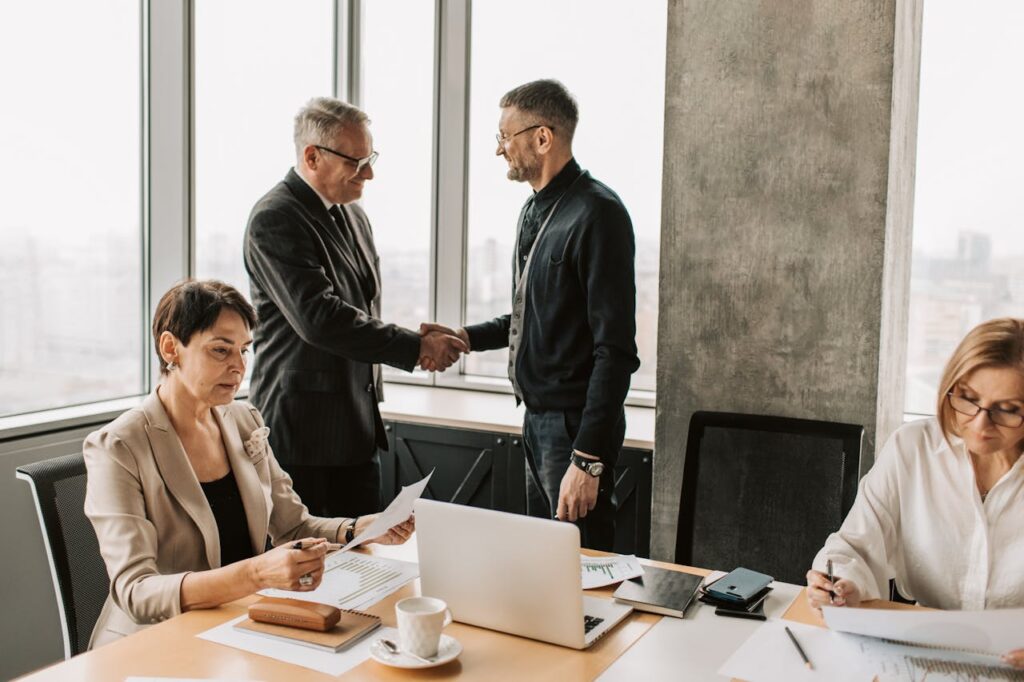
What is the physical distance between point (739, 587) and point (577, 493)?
73 cm

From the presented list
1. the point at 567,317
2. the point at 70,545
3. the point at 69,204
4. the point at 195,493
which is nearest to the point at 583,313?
the point at 567,317

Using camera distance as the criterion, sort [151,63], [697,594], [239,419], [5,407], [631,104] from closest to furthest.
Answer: [697,594] → [239,419] → [5,407] → [151,63] → [631,104]

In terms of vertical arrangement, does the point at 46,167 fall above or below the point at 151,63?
below

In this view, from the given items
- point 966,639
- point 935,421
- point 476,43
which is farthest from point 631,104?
point 966,639

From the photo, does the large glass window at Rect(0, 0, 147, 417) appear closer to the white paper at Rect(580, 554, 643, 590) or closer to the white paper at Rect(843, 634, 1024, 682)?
the white paper at Rect(580, 554, 643, 590)

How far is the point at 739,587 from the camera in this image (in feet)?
5.77

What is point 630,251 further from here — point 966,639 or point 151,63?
point 151,63

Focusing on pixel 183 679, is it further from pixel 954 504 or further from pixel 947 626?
pixel 954 504

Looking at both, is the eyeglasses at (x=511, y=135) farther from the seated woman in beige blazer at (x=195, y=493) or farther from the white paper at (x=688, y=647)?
the white paper at (x=688, y=647)

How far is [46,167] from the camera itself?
2.93 m

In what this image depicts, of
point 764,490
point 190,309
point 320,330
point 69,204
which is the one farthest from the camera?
point 69,204

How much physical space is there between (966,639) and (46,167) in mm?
2858

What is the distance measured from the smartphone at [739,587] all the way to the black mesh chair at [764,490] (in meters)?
0.49

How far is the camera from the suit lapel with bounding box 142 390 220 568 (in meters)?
1.84
